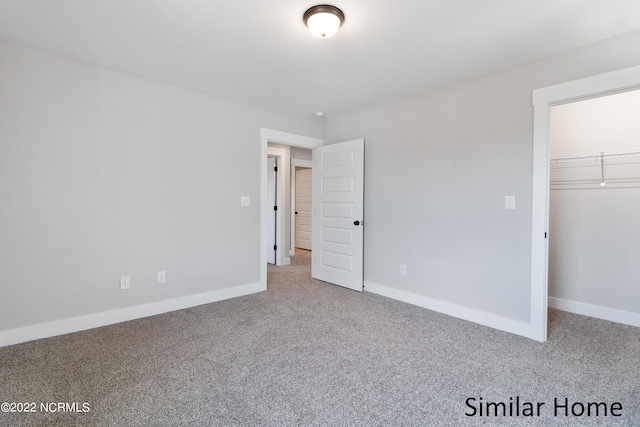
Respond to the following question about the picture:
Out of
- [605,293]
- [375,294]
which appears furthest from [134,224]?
[605,293]

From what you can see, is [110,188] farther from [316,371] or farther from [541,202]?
[541,202]

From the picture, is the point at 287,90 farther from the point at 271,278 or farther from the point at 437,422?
the point at 437,422

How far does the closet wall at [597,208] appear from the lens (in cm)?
296

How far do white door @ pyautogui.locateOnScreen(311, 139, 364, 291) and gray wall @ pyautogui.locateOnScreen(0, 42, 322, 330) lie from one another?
1.07 m

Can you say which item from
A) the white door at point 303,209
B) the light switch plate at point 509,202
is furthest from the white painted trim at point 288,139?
the white door at point 303,209

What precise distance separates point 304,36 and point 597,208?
11.2 feet

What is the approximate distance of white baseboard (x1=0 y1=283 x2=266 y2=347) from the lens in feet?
7.98

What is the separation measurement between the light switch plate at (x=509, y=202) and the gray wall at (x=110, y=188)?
2827 millimetres

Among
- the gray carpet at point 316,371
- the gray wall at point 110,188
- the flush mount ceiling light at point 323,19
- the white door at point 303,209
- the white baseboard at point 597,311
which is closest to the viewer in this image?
the gray carpet at point 316,371

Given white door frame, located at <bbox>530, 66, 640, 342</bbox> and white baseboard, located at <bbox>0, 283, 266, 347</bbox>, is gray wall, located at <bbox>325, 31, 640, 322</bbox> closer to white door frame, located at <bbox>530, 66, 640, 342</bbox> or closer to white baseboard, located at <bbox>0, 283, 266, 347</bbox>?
white door frame, located at <bbox>530, 66, 640, 342</bbox>

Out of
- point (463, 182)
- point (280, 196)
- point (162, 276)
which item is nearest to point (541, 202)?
point (463, 182)

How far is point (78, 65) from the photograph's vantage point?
265 centimetres

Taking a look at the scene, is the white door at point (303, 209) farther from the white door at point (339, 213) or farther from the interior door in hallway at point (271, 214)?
the white door at point (339, 213)

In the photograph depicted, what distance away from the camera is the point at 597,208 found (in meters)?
3.14
